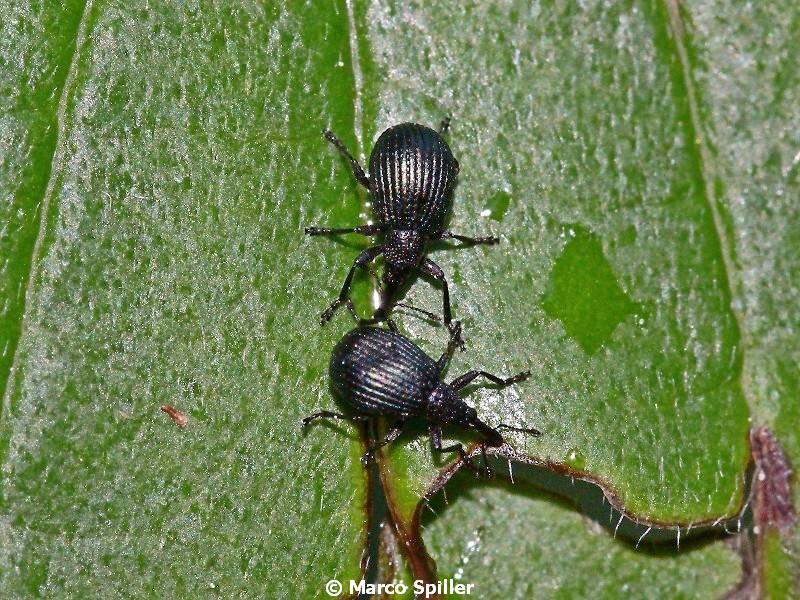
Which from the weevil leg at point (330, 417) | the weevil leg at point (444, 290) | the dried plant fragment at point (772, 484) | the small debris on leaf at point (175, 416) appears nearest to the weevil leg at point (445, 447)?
the weevil leg at point (330, 417)

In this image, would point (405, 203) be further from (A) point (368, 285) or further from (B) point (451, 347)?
(B) point (451, 347)

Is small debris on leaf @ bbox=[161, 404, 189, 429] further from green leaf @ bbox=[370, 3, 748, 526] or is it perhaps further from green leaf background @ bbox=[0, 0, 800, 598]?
green leaf @ bbox=[370, 3, 748, 526]

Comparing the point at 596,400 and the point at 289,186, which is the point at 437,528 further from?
the point at 289,186

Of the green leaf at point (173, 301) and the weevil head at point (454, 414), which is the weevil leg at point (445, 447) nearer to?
the weevil head at point (454, 414)

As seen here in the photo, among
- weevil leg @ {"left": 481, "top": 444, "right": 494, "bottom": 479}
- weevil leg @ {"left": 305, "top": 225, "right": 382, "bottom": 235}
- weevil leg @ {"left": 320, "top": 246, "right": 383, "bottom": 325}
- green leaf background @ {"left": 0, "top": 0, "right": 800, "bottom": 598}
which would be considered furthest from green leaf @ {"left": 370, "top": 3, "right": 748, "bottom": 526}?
weevil leg @ {"left": 305, "top": 225, "right": 382, "bottom": 235}

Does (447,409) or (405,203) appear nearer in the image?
(447,409)

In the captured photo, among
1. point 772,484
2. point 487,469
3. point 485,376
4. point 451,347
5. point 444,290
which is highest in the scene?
point 444,290

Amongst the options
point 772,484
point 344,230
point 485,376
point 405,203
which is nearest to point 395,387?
point 485,376
